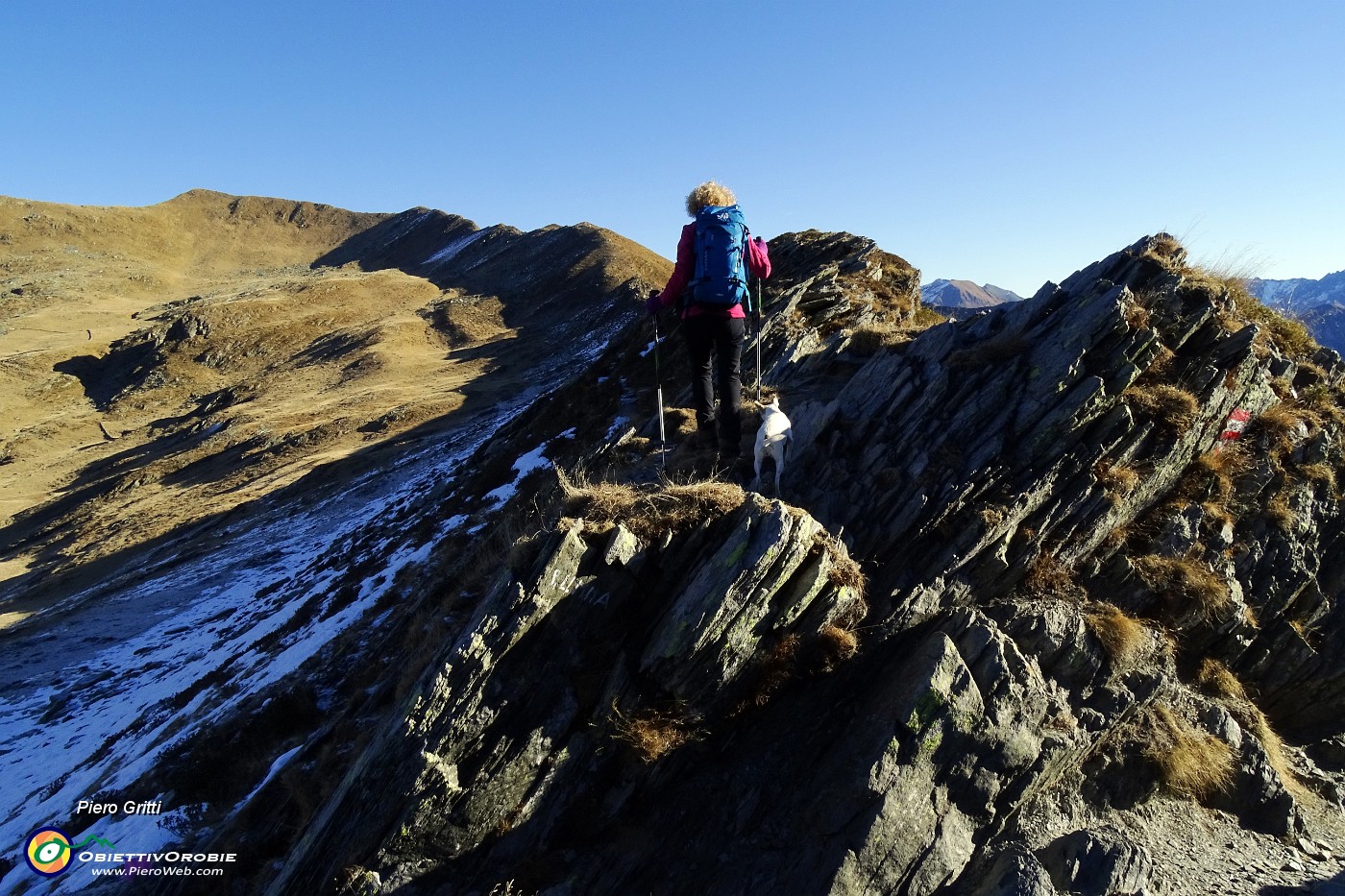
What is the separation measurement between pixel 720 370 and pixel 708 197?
7.61 feet

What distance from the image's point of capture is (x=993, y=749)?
22.0 ft

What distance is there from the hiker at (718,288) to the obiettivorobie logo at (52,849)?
11788 mm

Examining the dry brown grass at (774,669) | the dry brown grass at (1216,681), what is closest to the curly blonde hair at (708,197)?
the dry brown grass at (774,669)

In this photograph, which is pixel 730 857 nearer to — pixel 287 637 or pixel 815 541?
pixel 815 541

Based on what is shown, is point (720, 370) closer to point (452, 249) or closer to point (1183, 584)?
point (1183, 584)

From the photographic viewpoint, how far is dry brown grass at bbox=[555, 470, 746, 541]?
7.30 m

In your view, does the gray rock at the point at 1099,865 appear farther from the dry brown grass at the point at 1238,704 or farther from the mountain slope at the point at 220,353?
the mountain slope at the point at 220,353

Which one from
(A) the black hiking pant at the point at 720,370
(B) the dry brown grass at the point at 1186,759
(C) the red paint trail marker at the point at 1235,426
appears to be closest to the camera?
(B) the dry brown grass at the point at 1186,759

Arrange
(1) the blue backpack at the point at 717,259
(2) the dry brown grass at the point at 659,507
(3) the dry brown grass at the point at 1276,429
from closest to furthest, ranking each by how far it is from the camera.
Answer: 1. (2) the dry brown grass at the point at 659,507
2. (1) the blue backpack at the point at 717,259
3. (3) the dry brown grass at the point at 1276,429

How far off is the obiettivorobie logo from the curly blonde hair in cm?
1314

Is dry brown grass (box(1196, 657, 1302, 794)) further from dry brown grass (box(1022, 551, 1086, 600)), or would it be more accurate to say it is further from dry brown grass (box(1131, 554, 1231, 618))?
dry brown grass (box(1022, 551, 1086, 600))

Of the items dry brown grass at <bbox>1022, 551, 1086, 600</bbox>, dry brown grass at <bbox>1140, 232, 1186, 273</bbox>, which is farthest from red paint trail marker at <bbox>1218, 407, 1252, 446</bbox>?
dry brown grass at <bbox>1022, 551, 1086, 600</bbox>

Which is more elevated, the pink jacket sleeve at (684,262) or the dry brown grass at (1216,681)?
the pink jacket sleeve at (684,262)

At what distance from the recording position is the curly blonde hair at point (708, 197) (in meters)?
8.62
